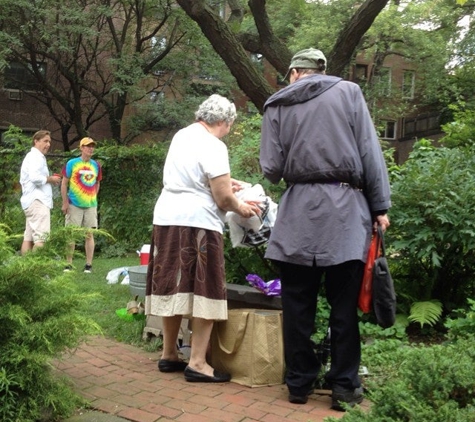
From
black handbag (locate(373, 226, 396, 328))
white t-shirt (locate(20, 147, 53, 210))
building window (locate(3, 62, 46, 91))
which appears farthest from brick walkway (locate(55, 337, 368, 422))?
building window (locate(3, 62, 46, 91))

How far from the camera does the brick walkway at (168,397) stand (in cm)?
339

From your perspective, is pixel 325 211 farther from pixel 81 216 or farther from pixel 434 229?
pixel 81 216

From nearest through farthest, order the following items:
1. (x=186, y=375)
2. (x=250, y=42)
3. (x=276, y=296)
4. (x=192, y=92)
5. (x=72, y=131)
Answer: (x=186, y=375), (x=276, y=296), (x=250, y=42), (x=192, y=92), (x=72, y=131)

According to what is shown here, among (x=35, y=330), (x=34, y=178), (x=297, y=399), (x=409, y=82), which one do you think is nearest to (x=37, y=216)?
→ (x=34, y=178)

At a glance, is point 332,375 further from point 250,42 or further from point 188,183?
point 250,42

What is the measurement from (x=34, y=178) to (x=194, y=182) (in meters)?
4.41

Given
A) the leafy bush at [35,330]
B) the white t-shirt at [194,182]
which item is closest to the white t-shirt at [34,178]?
the white t-shirt at [194,182]

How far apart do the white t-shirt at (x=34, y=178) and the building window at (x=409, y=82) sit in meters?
26.7

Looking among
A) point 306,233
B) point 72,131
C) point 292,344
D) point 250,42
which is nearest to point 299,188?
point 306,233

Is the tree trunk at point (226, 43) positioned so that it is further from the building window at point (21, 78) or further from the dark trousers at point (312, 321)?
the building window at point (21, 78)

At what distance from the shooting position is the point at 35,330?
305cm

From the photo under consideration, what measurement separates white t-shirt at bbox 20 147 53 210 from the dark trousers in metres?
5.04

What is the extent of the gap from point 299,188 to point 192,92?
22.9 m

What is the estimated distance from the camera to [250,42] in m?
10.9
